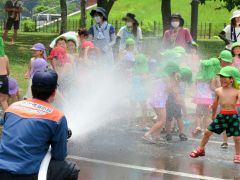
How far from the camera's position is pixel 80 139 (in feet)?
30.7

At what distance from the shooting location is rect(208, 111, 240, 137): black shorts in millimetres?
7980

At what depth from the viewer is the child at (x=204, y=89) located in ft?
32.0

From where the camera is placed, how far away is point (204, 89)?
9.98 metres

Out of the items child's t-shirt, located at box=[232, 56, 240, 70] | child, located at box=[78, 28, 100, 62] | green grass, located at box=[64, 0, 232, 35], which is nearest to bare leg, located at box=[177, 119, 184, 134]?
child's t-shirt, located at box=[232, 56, 240, 70]

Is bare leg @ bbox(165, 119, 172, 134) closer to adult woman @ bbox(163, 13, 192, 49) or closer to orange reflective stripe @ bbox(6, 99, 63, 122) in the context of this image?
adult woman @ bbox(163, 13, 192, 49)

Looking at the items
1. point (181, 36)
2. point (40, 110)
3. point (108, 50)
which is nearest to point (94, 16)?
point (108, 50)

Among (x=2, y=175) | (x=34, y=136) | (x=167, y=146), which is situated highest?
(x=34, y=136)

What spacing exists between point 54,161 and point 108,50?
8276mm

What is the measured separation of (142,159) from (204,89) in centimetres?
241

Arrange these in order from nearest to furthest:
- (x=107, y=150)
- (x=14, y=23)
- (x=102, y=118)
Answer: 1. (x=107, y=150)
2. (x=102, y=118)
3. (x=14, y=23)

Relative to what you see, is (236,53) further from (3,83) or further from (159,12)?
(159,12)

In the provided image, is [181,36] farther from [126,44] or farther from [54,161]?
[54,161]

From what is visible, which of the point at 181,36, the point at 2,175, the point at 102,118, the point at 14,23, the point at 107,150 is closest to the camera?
the point at 2,175

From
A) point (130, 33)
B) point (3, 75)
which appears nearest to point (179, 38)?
point (130, 33)
